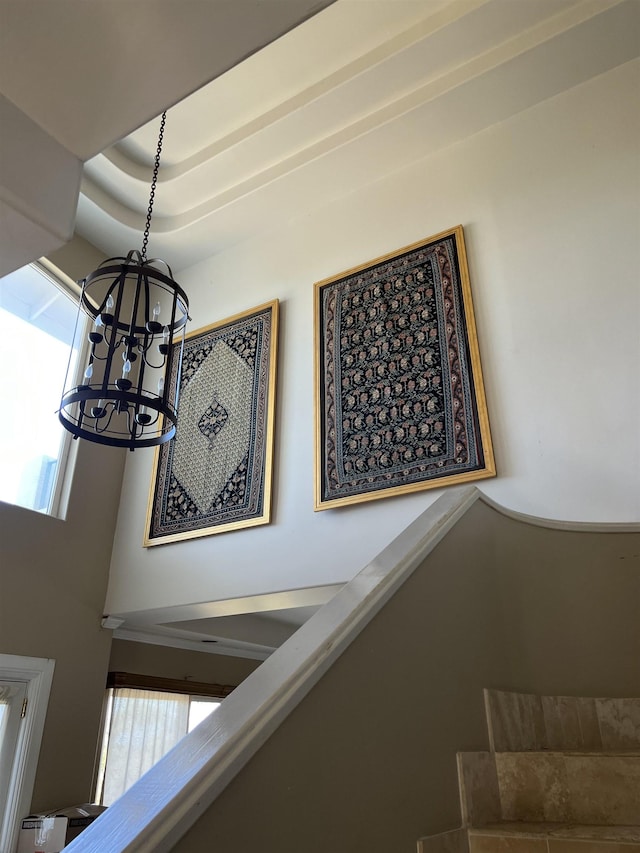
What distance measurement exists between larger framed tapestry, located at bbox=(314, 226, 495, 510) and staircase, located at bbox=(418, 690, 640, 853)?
1.55m

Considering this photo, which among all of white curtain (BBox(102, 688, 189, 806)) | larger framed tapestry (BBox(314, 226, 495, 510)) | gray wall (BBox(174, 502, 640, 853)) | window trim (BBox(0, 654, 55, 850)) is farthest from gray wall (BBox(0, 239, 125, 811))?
gray wall (BBox(174, 502, 640, 853))

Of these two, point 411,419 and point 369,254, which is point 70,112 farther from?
point 369,254

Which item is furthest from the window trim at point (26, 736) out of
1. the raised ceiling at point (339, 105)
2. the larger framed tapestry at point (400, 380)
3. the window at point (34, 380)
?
the raised ceiling at point (339, 105)

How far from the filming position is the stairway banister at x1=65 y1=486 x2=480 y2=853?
79 centimetres

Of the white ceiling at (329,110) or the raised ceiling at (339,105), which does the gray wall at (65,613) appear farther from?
the raised ceiling at (339,105)

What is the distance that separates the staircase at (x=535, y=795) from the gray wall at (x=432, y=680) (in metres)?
0.05

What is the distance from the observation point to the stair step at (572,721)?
192 cm

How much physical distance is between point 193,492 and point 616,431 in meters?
2.67

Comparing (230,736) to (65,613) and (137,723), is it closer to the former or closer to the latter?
(65,613)

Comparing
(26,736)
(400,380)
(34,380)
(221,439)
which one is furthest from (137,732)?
(400,380)

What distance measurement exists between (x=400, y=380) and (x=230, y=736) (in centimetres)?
293

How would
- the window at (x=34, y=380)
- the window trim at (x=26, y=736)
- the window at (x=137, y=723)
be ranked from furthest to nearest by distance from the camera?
1. the window at (x=137, y=723)
2. the window at (x=34, y=380)
3. the window trim at (x=26, y=736)

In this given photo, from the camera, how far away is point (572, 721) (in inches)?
82.9

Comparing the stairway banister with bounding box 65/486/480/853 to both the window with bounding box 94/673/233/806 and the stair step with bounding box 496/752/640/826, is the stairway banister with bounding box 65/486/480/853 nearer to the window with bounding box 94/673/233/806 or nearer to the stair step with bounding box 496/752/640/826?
the stair step with bounding box 496/752/640/826
